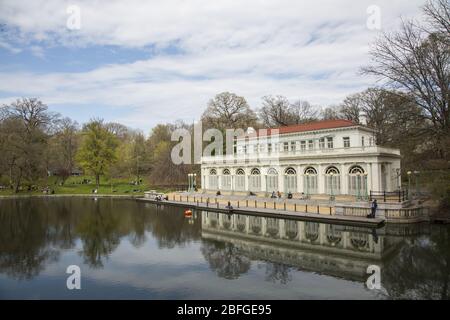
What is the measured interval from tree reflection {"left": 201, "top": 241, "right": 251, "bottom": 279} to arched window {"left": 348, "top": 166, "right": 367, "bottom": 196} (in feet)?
55.9

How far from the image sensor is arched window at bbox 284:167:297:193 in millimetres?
38625

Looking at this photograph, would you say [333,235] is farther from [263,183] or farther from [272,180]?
[263,183]

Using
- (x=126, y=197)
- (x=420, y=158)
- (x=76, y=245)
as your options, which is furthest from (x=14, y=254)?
(x=126, y=197)

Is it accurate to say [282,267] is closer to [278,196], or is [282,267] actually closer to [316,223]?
[316,223]

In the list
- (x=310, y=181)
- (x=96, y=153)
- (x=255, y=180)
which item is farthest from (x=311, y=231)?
(x=96, y=153)

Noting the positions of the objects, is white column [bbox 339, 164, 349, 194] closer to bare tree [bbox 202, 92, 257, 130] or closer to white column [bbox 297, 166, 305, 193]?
white column [bbox 297, 166, 305, 193]

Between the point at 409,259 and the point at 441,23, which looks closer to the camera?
the point at 409,259

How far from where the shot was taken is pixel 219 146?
55.5 m

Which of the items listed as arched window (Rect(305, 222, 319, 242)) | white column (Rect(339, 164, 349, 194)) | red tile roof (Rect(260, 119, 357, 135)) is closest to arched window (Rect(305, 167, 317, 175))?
white column (Rect(339, 164, 349, 194))

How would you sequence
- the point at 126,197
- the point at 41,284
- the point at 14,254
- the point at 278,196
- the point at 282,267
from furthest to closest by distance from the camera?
the point at 126,197 < the point at 278,196 < the point at 14,254 < the point at 282,267 < the point at 41,284

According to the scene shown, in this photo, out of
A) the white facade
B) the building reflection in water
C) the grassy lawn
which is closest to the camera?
the building reflection in water

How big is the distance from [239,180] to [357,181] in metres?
16.0

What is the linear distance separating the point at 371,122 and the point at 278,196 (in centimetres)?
2644

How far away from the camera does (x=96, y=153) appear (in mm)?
62094
